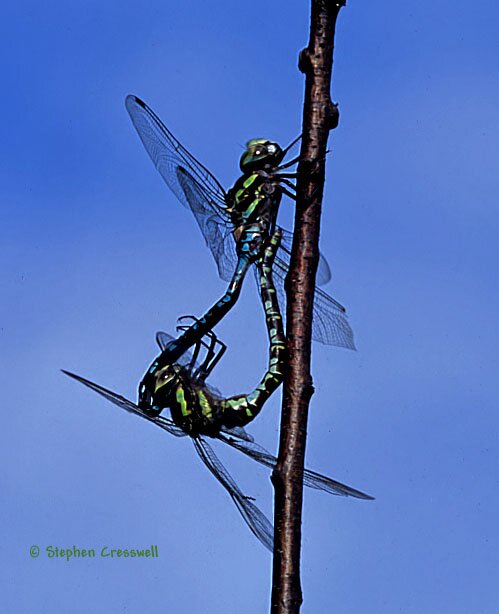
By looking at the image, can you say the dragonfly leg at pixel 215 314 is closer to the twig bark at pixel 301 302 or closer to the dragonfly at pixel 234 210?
the dragonfly at pixel 234 210

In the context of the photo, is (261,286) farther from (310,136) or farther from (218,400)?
(310,136)

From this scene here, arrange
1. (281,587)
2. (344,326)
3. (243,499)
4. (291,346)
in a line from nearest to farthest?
1. (281,587)
2. (291,346)
3. (243,499)
4. (344,326)

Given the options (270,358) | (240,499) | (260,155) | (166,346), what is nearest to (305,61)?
(260,155)

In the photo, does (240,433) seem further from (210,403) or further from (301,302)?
(301,302)

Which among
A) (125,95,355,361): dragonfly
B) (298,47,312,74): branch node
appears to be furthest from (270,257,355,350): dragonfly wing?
(298,47,312,74): branch node

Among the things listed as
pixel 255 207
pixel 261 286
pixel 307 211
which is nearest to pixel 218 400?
pixel 261 286
